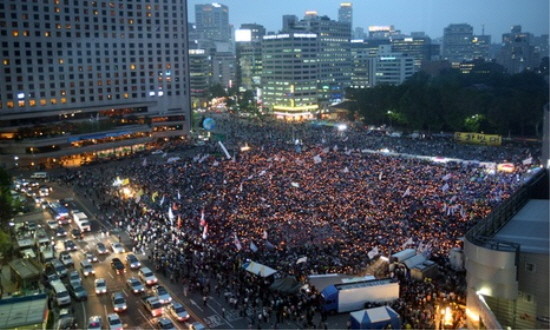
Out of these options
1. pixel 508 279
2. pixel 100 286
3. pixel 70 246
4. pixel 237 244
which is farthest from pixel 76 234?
pixel 508 279

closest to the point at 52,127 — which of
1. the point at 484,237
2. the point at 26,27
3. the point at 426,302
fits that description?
the point at 26,27

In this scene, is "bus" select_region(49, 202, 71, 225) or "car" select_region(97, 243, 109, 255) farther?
"bus" select_region(49, 202, 71, 225)

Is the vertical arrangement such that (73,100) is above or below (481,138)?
above

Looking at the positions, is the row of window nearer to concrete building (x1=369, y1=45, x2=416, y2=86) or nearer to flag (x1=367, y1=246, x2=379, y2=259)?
flag (x1=367, y1=246, x2=379, y2=259)

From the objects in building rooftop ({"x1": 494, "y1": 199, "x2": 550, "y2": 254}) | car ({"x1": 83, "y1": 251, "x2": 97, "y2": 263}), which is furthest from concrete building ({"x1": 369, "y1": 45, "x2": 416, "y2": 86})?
building rooftop ({"x1": 494, "y1": 199, "x2": 550, "y2": 254})

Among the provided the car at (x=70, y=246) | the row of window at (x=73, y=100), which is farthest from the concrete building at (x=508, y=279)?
the row of window at (x=73, y=100)

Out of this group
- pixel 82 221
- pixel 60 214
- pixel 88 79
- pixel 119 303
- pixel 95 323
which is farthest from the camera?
pixel 88 79

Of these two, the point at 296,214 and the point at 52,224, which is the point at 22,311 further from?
Result: the point at 296,214
